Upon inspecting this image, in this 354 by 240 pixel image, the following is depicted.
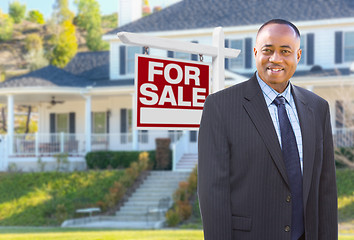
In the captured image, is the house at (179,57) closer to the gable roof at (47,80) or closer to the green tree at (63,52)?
the gable roof at (47,80)

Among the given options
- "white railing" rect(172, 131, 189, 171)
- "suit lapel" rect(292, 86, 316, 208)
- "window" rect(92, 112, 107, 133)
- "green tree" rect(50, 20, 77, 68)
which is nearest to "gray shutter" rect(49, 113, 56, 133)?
"window" rect(92, 112, 107, 133)

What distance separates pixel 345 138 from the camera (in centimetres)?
2111

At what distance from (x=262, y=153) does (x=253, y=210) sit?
273 millimetres

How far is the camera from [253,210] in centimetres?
285

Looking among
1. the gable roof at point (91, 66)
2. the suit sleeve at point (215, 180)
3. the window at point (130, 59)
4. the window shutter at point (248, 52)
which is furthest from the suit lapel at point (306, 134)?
the gable roof at point (91, 66)

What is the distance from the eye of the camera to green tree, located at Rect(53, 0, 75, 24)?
76.6 metres

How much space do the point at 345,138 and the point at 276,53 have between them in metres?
19.0

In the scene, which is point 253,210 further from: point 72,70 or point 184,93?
point 72,70

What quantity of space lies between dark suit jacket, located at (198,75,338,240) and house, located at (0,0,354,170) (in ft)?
60.1

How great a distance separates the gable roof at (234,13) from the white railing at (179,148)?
493 centimetres

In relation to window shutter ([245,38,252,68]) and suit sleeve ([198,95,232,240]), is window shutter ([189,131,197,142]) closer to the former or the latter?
window shutter ([245,38,252,68])

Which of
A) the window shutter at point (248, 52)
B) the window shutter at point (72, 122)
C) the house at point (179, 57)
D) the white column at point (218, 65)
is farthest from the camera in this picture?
the window shutter at point (72, 122)

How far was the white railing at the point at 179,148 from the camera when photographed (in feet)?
72.1

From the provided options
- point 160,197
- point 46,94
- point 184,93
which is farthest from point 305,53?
point 184,93
